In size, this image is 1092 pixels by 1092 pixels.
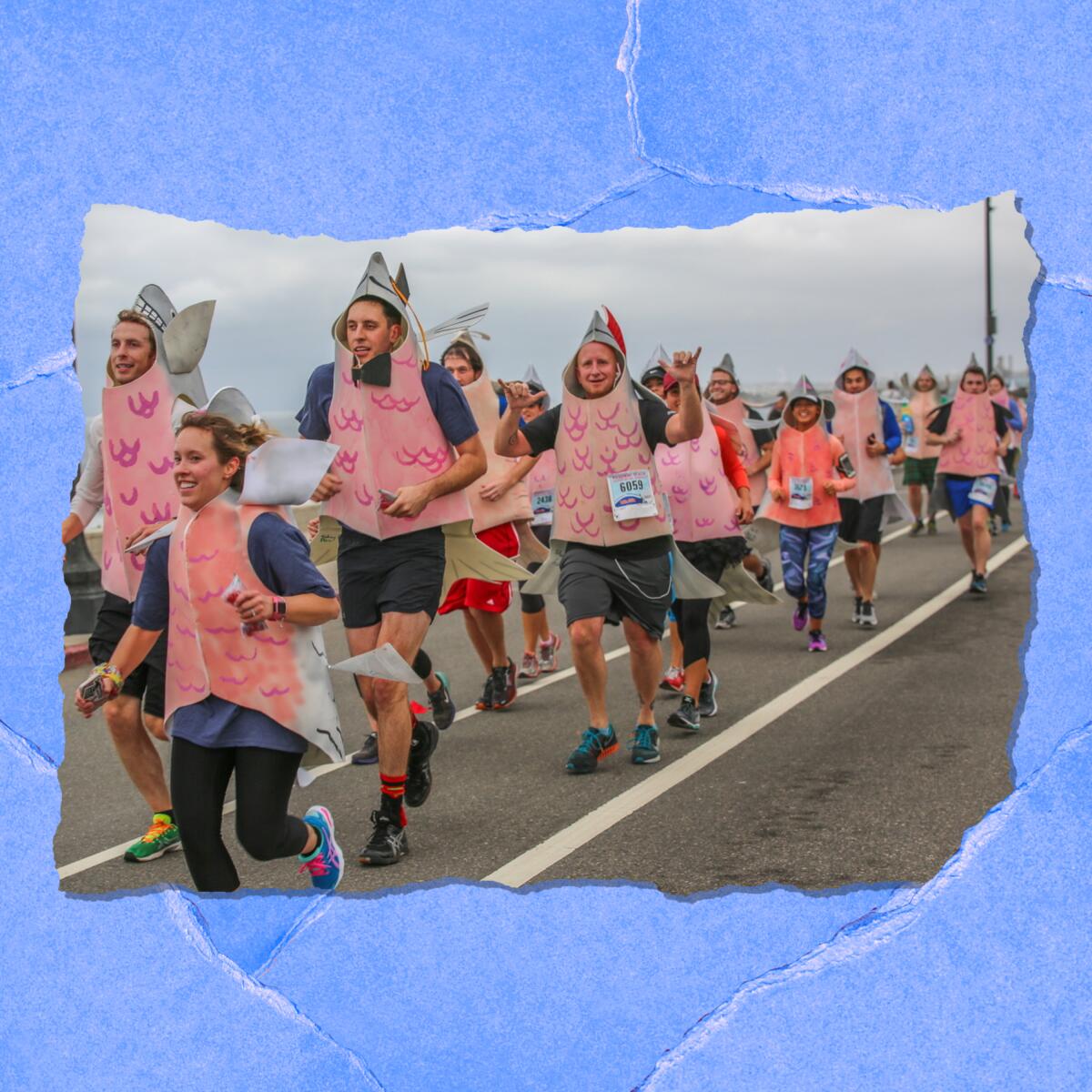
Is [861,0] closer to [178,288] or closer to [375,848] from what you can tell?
[178,288]

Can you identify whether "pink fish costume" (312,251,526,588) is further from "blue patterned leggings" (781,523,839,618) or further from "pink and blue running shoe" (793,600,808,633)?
"pink and blue running shoe" (793,600,808,633)

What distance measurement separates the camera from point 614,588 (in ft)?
21.4

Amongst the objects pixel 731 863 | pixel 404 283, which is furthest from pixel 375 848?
pixel 404 283

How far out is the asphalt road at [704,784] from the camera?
4.08m

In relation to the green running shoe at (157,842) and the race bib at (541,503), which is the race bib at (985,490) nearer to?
the race bib at (541,503)

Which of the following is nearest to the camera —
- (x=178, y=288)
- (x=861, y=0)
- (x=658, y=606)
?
(x=861, y=0)

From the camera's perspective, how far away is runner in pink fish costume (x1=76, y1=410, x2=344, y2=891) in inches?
153

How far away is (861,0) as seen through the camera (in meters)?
3.33

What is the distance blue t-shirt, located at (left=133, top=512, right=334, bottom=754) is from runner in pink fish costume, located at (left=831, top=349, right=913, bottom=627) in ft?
21.7

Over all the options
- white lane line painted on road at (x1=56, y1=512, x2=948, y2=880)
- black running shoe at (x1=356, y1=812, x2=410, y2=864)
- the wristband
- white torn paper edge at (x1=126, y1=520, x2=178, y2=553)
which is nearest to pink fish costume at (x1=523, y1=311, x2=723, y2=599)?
white lane line painted on road at (x1=56, y1=512, x2=948, y2=880)

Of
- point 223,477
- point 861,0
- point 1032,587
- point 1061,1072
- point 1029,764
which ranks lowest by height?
point 1061,1072

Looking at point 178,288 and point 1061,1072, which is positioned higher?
point 178,288

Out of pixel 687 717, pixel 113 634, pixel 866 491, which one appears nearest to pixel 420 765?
pixel 113 634

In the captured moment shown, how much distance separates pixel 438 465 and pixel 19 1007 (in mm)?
2104
